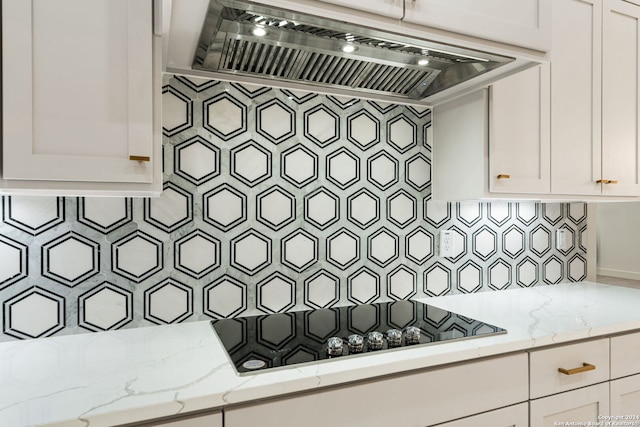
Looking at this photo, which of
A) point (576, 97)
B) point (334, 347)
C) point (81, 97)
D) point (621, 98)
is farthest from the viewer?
point (621, 98)

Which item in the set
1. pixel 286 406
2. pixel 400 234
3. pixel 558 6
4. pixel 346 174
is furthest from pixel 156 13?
pixel 558 6

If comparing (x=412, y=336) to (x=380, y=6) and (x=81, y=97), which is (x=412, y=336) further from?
(x=81, y=97)

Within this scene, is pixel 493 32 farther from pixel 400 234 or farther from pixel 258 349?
pixel 258 349

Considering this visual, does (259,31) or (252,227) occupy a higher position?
(259,31)

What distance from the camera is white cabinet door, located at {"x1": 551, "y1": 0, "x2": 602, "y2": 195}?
1.84 m

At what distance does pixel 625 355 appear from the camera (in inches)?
61.7

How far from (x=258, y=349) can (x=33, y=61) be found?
3.11ft

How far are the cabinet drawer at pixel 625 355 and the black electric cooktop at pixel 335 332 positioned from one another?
0.48 m

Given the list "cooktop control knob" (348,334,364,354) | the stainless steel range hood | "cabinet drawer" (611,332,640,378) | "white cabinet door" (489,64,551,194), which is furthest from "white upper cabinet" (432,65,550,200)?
"cooktop control knob" (348,334,364,354)

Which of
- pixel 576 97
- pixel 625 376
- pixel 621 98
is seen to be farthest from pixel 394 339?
pixel 621 98

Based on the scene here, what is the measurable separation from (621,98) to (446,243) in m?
1.06

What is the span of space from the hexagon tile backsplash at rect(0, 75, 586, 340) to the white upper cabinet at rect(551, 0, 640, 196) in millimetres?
425

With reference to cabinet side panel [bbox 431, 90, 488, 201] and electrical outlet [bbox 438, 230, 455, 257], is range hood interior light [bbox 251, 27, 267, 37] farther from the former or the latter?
electrical outlet [bbox 438, 230, 455, 257]

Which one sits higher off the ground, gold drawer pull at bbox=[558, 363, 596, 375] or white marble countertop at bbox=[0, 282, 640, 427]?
white marble countertop at bbox=[0, 282, 640, 427]
